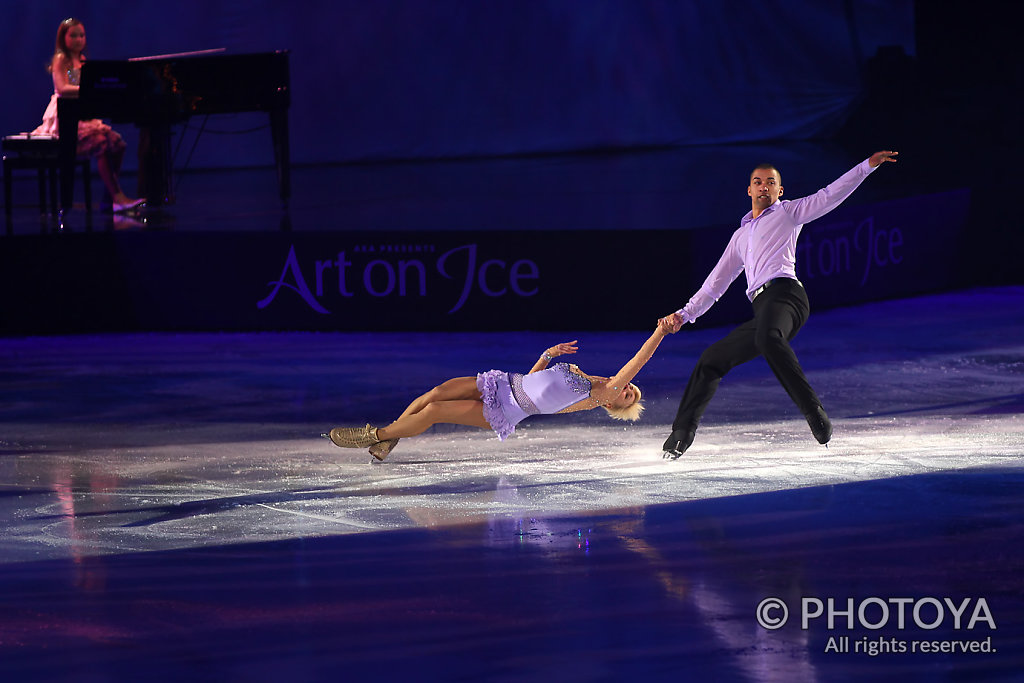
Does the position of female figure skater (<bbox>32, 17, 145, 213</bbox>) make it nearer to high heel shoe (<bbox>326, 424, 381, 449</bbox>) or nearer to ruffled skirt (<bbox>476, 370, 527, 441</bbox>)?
high heel shoe (<bbox>326, 424, 381, 449</bbox>)

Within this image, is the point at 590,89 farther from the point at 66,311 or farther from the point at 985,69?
the point at 66,311

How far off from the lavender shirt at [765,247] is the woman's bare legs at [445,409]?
3.20 feet

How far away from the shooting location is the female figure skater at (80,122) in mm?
10414

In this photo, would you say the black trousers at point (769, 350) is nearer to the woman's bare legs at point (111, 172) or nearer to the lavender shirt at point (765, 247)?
the lavender shirt at point (765, 247)

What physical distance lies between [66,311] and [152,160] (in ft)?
4.82

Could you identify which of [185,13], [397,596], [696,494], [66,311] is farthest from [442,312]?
[185,13]

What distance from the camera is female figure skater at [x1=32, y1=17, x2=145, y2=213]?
1041cm

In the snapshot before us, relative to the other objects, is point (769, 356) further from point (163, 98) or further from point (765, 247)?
point (163, 98)

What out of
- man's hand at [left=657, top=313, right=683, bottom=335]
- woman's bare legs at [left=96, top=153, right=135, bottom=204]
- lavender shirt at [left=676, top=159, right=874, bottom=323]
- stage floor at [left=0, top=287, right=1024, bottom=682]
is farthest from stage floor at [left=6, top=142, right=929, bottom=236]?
man's hand at [left=657, top=313, right=683, bottom=335]

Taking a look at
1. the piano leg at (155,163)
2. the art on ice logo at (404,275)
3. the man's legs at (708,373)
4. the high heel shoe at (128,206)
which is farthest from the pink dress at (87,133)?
the man's legs at (708,373)

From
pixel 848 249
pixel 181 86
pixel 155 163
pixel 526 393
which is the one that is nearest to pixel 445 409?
pixel 526 393

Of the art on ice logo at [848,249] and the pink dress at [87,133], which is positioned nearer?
the art on ice logo at [848,249]

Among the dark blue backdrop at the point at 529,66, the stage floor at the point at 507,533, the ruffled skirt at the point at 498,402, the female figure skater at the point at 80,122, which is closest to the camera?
the stage floor at the point at 507,533

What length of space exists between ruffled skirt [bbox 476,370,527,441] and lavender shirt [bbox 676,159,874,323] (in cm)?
81
